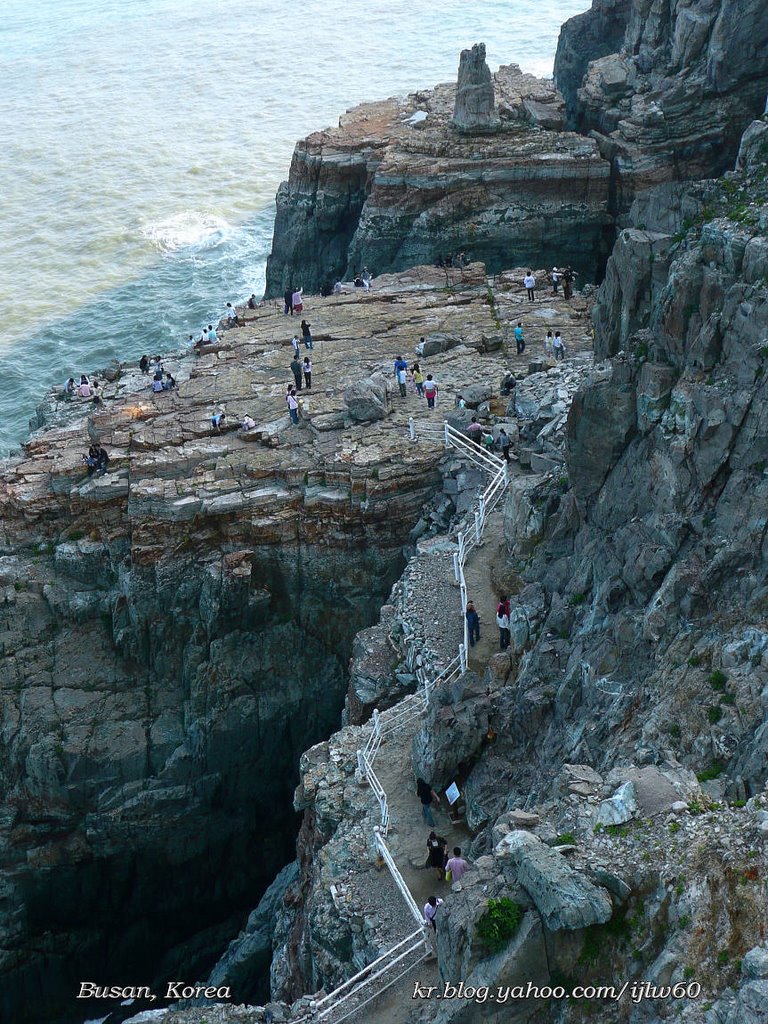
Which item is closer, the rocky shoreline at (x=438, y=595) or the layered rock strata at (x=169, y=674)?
the rocky shoreline at (x=438, y=595)

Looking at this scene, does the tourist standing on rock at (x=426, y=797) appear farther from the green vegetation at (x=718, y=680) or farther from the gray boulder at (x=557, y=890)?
the gray boulder at (x=557, y=890)

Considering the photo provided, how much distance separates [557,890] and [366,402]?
25274mm

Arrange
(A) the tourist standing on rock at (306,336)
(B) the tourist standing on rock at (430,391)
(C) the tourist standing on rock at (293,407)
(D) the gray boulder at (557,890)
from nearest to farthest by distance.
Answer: (D) the gray boulder at (557,890)
(B) the tourist standing on rock at (430,391)
(C) the tourist standing on rock at (293,407)
(A) the tourist standing on rock at (306,336)

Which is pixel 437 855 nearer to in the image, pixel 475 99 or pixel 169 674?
pixel 169 674

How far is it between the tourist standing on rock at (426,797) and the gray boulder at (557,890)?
7794mm

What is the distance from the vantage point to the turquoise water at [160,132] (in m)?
71.8

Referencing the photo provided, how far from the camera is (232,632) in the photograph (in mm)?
37375

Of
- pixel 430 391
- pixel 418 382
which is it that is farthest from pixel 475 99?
pixel 430 391

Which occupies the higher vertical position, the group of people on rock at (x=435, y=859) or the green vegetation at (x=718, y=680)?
the green vegetation at (x=718, y=680)

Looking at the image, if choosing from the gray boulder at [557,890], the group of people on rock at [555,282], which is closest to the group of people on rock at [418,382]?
the group of people on rock at [555,282]

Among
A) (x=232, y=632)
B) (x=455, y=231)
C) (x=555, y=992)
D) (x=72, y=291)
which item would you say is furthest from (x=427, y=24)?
(x=555, y=992)

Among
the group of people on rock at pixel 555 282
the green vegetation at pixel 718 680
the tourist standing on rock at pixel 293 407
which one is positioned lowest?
the tourist standing on rock at pixel 293 407

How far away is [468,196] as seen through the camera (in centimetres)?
5659

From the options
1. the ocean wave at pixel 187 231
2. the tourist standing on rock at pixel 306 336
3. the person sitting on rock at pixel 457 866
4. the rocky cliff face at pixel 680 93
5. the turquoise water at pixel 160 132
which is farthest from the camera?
the ocean wave at pixel 187 231
